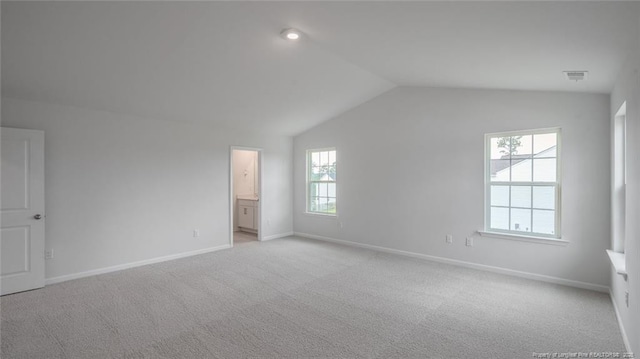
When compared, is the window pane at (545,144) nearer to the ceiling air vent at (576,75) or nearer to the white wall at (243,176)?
the ceiling air vent at (576,75)

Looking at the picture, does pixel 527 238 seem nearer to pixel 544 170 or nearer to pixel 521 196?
pixel 521 196

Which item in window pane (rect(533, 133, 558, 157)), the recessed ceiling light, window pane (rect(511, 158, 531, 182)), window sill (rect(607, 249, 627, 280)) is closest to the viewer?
window sill (rect(607, 249, 627, 280))

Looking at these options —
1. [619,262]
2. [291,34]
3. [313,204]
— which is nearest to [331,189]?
[313,204]

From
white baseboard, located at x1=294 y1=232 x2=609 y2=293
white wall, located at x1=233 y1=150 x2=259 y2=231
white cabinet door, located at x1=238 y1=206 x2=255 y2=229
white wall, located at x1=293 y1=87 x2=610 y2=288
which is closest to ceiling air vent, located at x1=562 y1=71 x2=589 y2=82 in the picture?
white wall, located at x1=293 y1=87 x2=610 y2=288

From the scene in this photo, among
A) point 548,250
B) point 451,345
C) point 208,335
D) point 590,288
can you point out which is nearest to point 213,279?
point 208,335

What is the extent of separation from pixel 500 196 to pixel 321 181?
3360 mm

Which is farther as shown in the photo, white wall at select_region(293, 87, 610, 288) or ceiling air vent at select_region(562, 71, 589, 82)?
white wall at select_region(293, 87, 610, 288)

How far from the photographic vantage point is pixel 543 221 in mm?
3920

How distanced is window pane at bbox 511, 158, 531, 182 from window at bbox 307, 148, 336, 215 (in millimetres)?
3142

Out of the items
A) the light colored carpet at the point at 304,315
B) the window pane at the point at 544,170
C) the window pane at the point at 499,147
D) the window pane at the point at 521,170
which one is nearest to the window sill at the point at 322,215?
the light colored carpet at the point at 304,315

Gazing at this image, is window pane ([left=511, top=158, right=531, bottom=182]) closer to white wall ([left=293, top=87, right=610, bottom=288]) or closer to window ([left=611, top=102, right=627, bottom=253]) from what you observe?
white wall ([left=293, top=87, right=610, bottom=288])

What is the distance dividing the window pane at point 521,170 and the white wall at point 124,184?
14.9ft

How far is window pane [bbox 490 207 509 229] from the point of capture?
4.21 metres

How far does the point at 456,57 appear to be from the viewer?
3.09 metres
